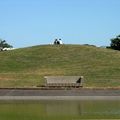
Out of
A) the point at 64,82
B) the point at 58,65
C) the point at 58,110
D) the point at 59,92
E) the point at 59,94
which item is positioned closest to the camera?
the point at 58,110

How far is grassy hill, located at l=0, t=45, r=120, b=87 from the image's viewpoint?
127 feet

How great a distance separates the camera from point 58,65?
47.6 metres

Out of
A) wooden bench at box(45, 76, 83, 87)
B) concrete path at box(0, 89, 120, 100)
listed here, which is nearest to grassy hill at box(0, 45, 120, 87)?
wooden bench at box(45, 76, 83, 87)

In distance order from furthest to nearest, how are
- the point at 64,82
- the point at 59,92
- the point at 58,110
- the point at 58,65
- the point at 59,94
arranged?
1. the point at 58,65
2. the point at 64,82
3. the point at 59,92
4. the point at 59,94
5. the point at 58,110

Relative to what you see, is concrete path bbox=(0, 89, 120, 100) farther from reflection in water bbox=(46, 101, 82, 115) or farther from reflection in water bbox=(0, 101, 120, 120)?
reflection in water bbox=(46, 101, 82, 115)

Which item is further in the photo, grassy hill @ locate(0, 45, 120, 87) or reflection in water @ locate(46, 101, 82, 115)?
grassy hill @ locate(0, 45, 120, 87)

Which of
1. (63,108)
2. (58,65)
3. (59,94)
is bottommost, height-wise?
(59,94)

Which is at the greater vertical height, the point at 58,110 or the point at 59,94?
the point at 58,110

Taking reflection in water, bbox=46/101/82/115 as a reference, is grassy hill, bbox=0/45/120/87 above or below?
above

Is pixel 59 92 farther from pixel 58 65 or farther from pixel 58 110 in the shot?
pixel 58 65

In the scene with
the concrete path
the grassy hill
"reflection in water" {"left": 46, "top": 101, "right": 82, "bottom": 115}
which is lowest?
the concrete path

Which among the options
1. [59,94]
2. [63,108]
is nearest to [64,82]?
[59,94]

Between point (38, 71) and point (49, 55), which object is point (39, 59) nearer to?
point (49, 55)

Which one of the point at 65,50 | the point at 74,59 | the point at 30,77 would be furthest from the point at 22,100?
the point at 65,50
